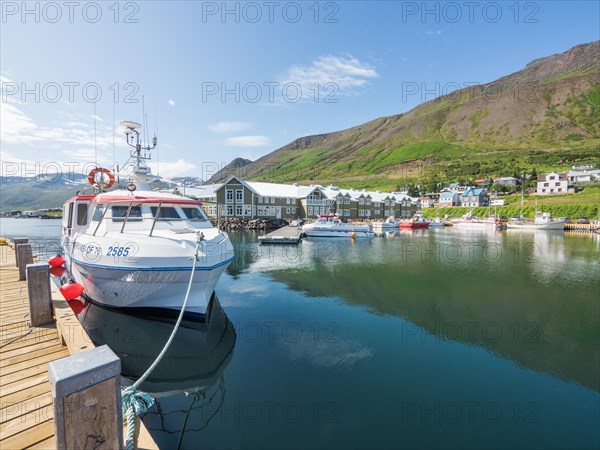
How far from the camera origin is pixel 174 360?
8375 mm

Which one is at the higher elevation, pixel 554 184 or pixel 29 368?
pixel 554 184

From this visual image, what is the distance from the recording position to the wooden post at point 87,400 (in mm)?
2584

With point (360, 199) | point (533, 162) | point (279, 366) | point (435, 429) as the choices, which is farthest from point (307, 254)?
point (533, 162)

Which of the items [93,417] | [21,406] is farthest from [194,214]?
[93,417]

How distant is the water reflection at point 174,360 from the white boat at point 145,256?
0.67 meters

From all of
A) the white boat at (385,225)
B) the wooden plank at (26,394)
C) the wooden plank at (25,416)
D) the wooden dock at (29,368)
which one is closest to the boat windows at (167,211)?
the wooden dock at (29,368)

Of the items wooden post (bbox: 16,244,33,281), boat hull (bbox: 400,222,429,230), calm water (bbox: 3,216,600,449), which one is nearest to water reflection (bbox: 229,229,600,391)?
calm water (bbox: 3,216,600,449)

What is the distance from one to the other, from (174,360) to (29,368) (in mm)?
3459

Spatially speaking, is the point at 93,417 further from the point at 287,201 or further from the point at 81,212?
the point at 287,201

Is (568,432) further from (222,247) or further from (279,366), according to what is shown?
(222,247)

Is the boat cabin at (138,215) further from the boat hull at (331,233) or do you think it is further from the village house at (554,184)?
the village house at (554,184)

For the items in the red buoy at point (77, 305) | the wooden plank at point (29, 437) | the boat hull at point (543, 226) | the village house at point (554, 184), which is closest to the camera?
the wooden plank at point (29, 437)

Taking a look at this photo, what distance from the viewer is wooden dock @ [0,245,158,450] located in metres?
3.95

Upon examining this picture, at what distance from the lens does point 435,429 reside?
595 centimetres
